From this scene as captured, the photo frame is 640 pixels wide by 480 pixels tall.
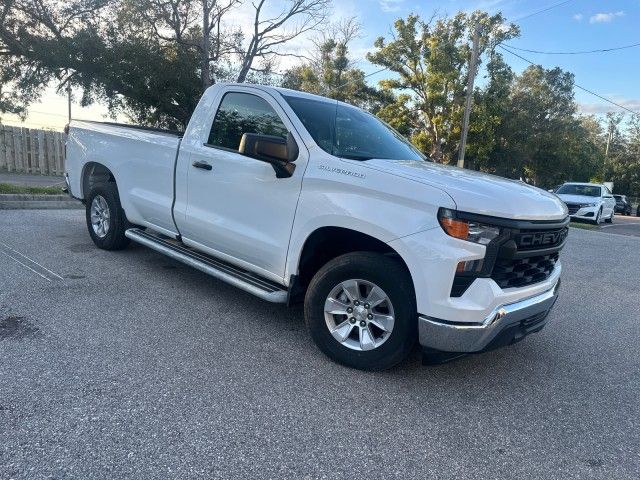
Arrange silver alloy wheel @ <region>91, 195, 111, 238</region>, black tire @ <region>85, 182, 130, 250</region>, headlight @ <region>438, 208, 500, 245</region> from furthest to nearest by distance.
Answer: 1. silver alloy wheel @ <region>91, 195, 111, 238</region>
2. black tire @ <region>85, 182, 130, 250</region>
3. headlight @ <region>438, 208, 500, 245</region>

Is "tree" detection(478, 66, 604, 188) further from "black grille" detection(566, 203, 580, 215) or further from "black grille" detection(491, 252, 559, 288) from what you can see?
"black grille" detection(491, 252, 559, 288)

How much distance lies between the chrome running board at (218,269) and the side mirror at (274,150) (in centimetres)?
94

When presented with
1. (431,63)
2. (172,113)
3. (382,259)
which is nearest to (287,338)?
(382,259)

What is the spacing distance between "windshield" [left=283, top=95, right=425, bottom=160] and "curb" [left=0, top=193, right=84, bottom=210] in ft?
25.5

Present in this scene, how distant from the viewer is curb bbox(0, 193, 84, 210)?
371 inches

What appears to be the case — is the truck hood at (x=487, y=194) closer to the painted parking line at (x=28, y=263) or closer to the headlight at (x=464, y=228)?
the headlight at (x=464, y=228)

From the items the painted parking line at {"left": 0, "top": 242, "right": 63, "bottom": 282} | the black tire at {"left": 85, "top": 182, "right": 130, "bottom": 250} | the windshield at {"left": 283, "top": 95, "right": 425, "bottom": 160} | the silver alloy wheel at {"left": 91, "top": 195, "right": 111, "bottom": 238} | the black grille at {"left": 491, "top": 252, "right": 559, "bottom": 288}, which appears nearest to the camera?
the black grille at {"left": 491, "top": 252, "right": 559, "bottom": 288}

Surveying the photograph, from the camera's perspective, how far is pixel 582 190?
20.6 metres

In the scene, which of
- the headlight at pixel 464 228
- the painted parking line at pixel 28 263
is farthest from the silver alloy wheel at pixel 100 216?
the headlight at pixel 464 228

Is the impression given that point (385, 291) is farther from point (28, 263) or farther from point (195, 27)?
point (195, 27)

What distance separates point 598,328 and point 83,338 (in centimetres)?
491

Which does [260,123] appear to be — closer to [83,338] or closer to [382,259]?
[382,259]

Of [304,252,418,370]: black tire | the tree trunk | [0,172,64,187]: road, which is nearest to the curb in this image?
[0,172,64,187]: road

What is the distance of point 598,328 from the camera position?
16.4 ft
